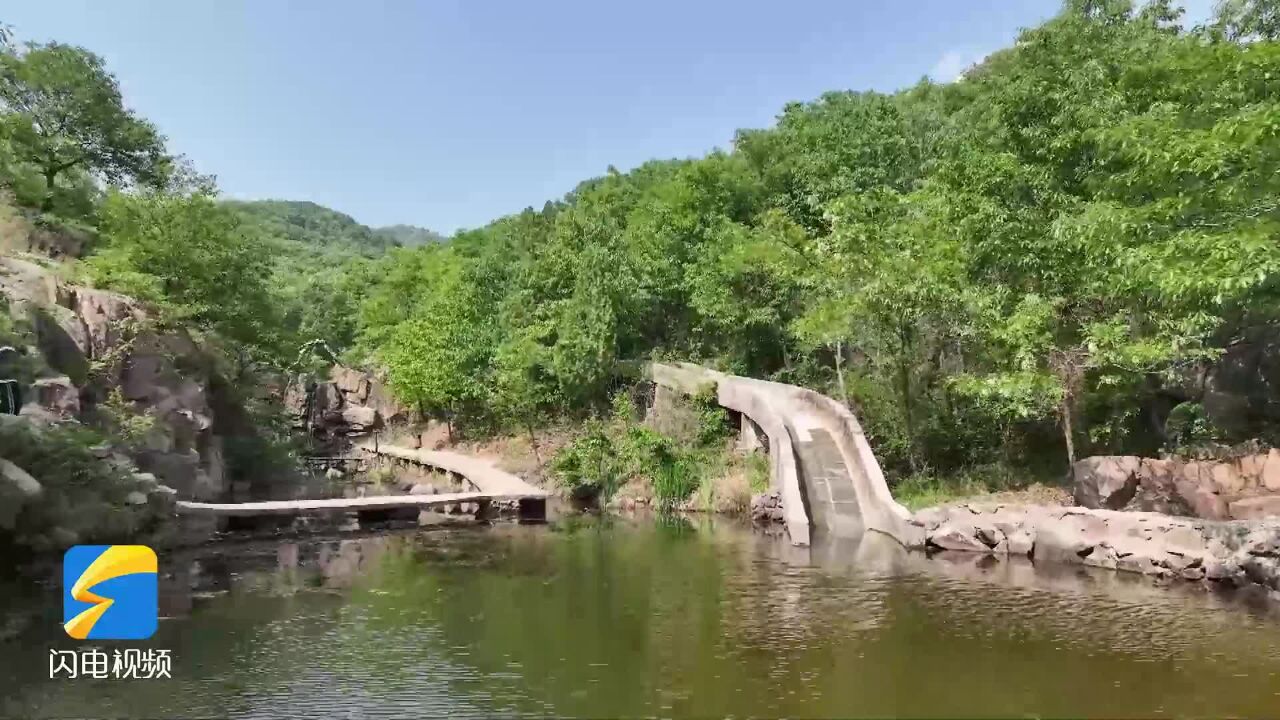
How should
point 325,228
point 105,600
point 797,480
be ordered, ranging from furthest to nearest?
point 325,228 → point 797,480 → point 105,600

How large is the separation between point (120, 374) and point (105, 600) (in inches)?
345

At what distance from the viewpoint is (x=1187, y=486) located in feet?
43.7

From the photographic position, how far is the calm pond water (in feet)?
25.1

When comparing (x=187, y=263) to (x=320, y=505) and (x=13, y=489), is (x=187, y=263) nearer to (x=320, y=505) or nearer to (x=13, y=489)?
(x=320, y=505)

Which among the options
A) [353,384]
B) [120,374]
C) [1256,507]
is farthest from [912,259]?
[353,384]

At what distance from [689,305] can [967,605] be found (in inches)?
689

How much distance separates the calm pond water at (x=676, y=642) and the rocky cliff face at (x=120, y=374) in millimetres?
3122

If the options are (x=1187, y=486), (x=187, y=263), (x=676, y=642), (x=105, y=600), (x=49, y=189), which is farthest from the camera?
(x=49, y=189)

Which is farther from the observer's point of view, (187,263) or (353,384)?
(353,384)

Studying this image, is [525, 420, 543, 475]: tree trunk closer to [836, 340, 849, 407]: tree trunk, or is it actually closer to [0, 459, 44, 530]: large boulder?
[836, 340, 849, 407]: tree trunk

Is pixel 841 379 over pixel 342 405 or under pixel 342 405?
under

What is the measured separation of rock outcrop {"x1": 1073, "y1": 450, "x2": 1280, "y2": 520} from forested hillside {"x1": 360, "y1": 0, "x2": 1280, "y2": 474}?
1629mm

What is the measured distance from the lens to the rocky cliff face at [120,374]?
1466 cm

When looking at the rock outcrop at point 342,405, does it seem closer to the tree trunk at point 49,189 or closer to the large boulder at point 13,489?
the tree trunk at point 49,189
